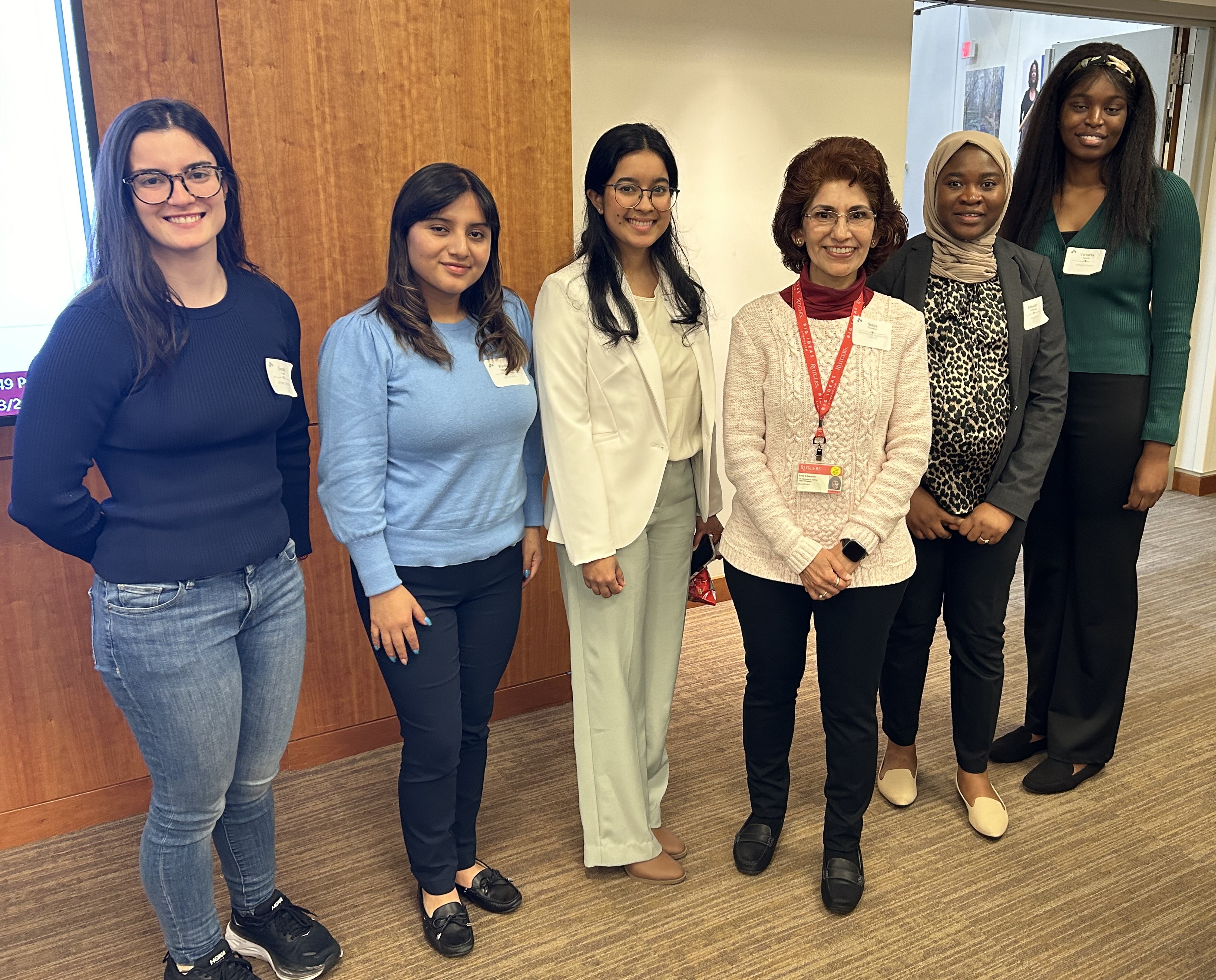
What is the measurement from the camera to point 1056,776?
286cm

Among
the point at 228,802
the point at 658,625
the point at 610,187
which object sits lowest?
the point at 228,802

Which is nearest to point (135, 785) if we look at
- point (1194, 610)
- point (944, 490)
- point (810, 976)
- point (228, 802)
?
point (228, 802)

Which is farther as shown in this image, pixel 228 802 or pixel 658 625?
pixel 658 625

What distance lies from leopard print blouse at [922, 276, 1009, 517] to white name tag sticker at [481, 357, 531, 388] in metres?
1.00

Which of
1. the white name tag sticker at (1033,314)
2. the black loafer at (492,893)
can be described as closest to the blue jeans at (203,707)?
the black loafer at (492,893)

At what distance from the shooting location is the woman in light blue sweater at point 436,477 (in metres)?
1.94

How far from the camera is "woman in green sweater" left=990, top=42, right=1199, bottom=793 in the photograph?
2.53 metres

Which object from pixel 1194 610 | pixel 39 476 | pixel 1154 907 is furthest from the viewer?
pixel 1194 610

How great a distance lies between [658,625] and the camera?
94.7 inches

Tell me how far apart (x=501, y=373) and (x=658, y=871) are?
1302mm

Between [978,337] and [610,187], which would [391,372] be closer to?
[610,187]

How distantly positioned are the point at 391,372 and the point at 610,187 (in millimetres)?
614

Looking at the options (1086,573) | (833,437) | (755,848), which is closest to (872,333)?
(833,437)

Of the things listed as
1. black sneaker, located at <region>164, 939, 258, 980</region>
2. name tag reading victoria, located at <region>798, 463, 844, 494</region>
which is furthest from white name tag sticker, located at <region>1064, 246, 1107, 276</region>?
black sneaker, located at <region>164, 939, 258, 980</region>
